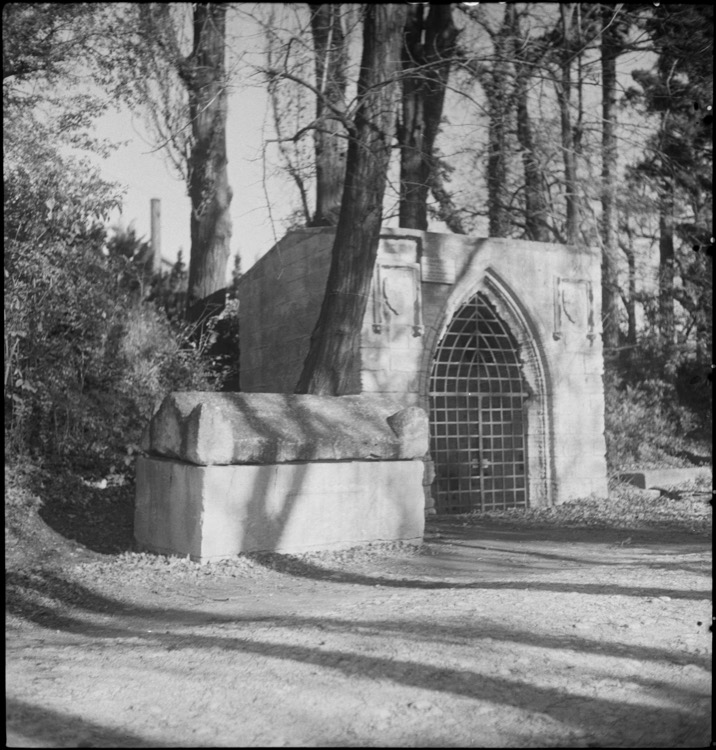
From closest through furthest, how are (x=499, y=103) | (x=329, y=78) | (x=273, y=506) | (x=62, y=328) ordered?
1. (x=273, y=506)
2. (x=329, y=78)
3. (x=499, y=103)
4. (x=62, y=328)

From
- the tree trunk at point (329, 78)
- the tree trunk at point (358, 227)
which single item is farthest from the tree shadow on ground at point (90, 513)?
the tree trunk at point (329, 78)

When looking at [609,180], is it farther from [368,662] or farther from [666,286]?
[368,662]

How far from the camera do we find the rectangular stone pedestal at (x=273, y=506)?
8703 millimetres

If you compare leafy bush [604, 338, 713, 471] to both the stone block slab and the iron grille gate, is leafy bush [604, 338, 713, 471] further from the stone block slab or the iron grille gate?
the iron grille gate

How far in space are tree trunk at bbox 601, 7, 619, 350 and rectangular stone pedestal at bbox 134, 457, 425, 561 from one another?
4.70m

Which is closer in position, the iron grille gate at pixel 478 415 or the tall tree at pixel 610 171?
the tall tree at pixel 610 171

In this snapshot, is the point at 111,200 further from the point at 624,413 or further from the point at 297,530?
the point at 624,413

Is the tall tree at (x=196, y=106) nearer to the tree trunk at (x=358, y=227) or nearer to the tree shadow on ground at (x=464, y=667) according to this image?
the tree trunk at (x=358, y=227)

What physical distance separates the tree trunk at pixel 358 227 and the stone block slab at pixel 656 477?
26.6 feet

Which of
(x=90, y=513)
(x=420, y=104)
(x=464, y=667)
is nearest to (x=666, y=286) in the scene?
(x=420, y=104)

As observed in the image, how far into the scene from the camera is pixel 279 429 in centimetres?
919

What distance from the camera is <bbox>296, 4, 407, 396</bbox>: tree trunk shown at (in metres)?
10.9

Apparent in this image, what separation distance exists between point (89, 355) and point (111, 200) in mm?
2140

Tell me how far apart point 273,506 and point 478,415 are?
Result: 6.91 meters
